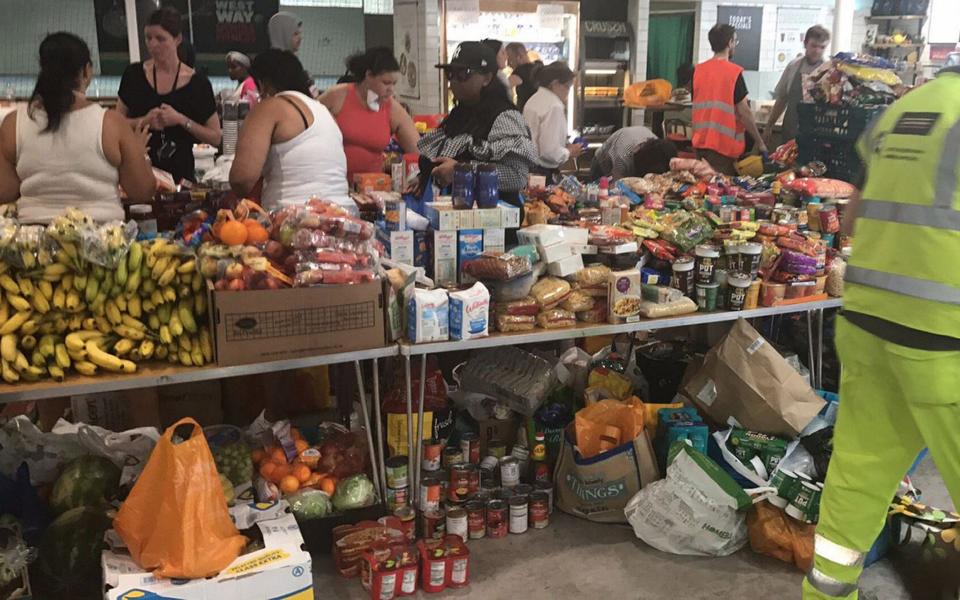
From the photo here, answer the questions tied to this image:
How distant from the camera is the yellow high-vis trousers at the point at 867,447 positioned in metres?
2.52

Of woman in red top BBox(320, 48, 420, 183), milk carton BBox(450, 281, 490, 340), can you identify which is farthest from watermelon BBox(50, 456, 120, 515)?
woman in red top BBox(320, 48, 420, 183)

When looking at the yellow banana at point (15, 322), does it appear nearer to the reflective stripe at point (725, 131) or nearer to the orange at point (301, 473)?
the orange at point (301, 473)

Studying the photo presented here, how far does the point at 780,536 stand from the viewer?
11.4 feet

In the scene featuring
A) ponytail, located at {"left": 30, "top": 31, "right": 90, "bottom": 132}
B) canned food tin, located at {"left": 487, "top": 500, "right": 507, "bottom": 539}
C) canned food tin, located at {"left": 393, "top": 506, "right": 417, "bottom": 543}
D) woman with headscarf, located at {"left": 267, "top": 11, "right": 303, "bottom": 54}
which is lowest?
canned food tin, located at {"left": 487, "top": 500, "right": 507, "bottom": 539}

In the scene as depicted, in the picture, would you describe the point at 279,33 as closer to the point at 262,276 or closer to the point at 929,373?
Result: the point at 262,276

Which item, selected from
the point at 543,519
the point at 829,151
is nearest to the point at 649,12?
Answer: the point at 829,151

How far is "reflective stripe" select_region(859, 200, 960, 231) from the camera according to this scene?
243 cm

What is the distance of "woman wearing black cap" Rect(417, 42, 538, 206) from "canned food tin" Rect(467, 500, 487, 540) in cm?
147

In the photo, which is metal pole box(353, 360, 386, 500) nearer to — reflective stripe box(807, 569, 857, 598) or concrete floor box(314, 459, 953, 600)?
concrete floor box(314, 459, 953, 600)

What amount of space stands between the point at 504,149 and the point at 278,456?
5.66ft

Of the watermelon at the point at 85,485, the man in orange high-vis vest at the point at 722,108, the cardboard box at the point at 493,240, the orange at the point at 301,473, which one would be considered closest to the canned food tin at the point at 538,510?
the orange at the point at 301,473

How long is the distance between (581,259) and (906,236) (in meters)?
1.59

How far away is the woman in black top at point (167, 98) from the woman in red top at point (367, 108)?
0.67 m

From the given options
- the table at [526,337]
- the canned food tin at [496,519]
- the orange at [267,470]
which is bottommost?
the canned food tin at [496,519]
